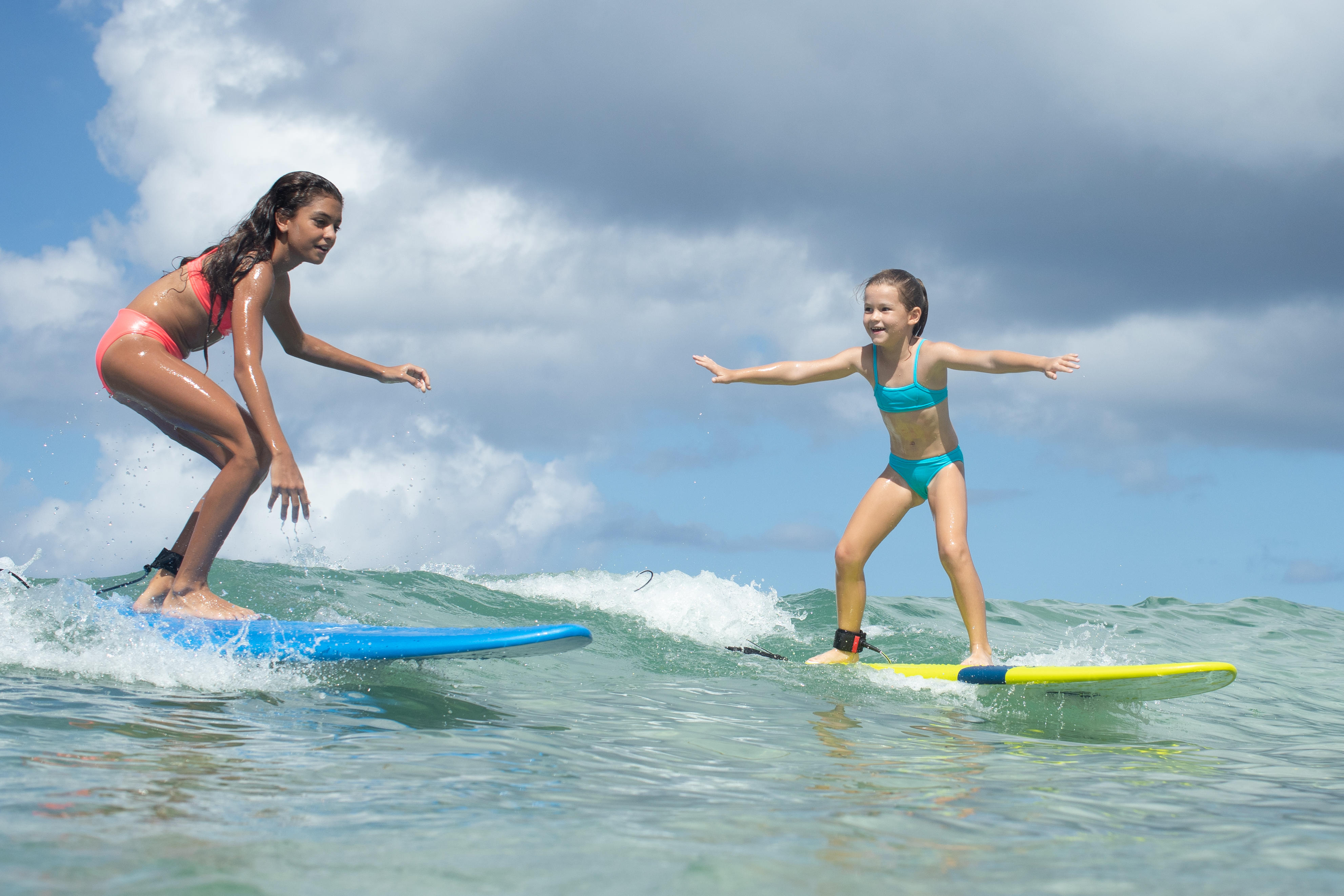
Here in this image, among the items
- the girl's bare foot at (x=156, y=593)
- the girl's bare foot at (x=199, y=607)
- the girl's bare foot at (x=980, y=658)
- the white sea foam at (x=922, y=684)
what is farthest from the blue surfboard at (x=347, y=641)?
the girl's bare foot at (x=980, y=658)

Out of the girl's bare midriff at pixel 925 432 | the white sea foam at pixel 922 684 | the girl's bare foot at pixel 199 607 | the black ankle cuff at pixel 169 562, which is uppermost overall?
the girl's bare midriff at pixel 925 432

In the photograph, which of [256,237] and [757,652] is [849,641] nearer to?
[757,652]

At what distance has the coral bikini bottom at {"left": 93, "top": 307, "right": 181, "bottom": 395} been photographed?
16.2 ft

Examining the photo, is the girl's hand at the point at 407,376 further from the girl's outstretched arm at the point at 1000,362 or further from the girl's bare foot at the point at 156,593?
the girl's outstretched arm at the point at 1000,362

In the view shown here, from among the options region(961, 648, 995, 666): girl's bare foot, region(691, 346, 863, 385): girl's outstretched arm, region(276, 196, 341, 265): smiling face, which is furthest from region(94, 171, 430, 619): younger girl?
region(961, 648, 995, 666): girl's bare foot

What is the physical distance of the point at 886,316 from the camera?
606 centimetres

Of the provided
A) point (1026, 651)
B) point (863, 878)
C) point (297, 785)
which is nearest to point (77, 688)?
point (297, 785)

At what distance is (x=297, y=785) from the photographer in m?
2.91

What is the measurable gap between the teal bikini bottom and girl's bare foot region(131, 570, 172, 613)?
4296 millimetres

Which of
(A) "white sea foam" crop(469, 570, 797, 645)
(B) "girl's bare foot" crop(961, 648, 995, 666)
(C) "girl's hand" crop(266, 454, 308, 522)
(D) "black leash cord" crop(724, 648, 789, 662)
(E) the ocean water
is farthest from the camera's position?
(A) "white sea foam" crop(469, 570, 797, 645)

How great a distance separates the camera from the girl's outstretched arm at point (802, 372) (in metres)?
6.38

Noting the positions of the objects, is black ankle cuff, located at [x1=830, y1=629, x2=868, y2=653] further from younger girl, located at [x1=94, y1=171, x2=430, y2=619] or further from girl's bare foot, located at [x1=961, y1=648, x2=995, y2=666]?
younger girl, located at [x1=94, y1=171, x2=430, y2=619]

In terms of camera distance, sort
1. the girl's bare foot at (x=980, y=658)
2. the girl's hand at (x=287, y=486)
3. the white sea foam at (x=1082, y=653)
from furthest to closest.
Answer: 1. the white sea foam at (x=1082, y=653)
2. the girl's bare foot at (x=980, y=658)
3. the girl's hand at (x=287, y=486)

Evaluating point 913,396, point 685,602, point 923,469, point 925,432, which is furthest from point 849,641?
point 685,602
